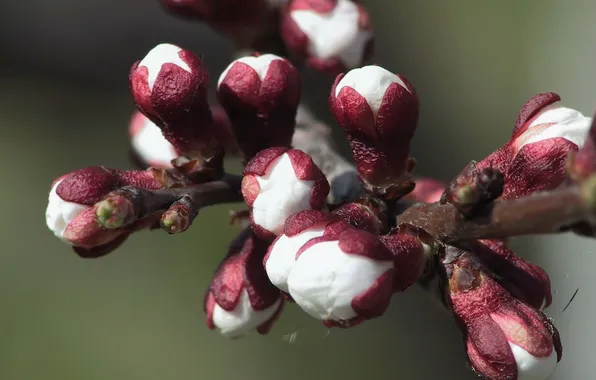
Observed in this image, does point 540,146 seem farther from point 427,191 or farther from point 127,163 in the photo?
point 127,163

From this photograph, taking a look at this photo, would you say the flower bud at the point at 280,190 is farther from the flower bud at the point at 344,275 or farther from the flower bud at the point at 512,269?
the flower bud at the point at 512,269

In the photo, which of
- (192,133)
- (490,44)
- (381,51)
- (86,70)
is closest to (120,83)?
(86,70)

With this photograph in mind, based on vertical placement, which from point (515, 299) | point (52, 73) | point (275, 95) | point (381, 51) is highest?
point (275, 95)

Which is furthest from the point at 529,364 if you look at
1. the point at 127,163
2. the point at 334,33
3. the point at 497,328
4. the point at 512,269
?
the point at 127,163

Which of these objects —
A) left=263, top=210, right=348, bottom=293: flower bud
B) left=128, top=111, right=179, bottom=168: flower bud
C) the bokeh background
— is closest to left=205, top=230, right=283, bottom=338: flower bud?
left=263, top=210, right=348, bottom=293: flower bud

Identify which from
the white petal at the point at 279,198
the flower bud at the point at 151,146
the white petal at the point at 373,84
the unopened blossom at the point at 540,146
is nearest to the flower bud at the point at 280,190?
Answer: the white petal at the point at 279,198

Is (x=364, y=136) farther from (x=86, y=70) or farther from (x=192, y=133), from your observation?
(x=86, y=70)

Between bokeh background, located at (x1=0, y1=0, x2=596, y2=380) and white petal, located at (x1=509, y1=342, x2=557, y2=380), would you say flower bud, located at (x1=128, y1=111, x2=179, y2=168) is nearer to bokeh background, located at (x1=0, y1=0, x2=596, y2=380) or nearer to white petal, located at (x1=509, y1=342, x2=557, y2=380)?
white petal, located at (x1=509, y1=342, x2=557, y2=380)
